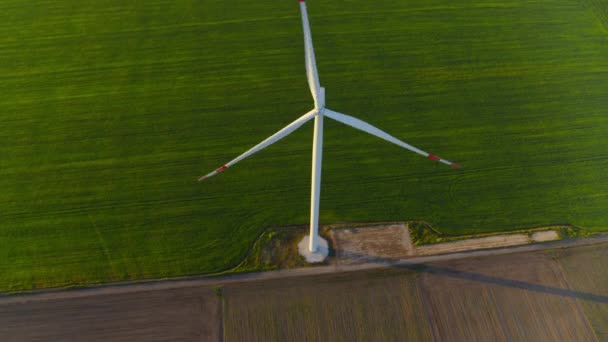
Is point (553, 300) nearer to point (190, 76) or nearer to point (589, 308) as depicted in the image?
point (589, 308)

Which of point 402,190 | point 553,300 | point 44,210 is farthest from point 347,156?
point 44,210

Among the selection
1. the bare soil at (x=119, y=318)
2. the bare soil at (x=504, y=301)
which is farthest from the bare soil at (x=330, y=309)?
the bare soil at (x=119, y=318)

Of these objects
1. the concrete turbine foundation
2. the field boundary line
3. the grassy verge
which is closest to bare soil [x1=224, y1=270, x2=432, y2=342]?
the field boundary line

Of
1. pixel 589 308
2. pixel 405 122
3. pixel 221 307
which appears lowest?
pixel 589 308

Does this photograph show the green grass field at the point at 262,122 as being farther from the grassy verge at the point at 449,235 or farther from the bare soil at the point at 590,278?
the bare soil at the point at 590,278

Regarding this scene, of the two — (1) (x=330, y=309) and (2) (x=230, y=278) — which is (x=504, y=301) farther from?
(2) (x=230, y=278)

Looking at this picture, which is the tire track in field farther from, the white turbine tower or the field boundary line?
the white turbine tower
